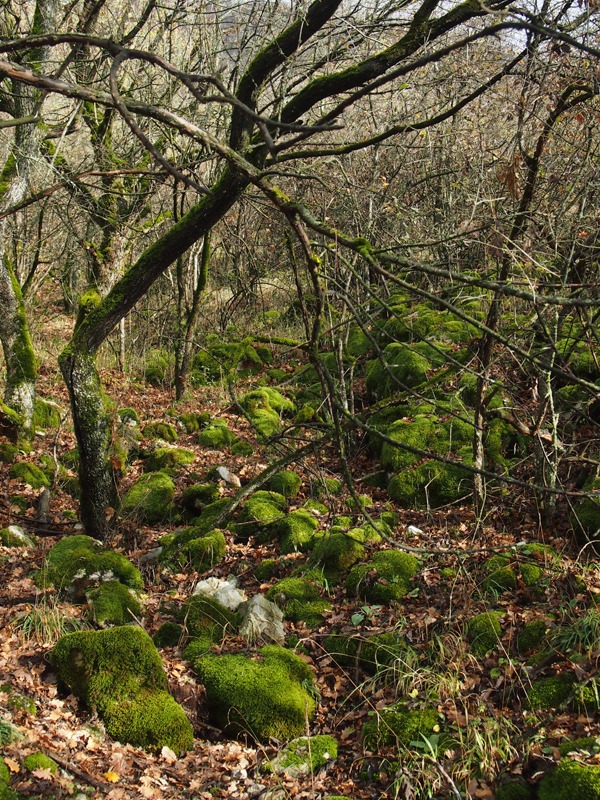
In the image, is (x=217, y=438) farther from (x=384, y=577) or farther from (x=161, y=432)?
(x=384, y=577)

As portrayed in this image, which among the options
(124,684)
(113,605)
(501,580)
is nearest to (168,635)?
(113,605)

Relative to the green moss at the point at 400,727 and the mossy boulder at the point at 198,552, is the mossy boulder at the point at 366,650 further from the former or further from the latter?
the mossy boulder at the point at 198,552

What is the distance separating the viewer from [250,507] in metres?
6.98

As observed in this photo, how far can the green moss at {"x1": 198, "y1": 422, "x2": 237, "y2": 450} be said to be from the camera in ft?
31.2

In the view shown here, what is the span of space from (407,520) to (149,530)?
9.20ft

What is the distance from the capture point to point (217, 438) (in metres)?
9.59

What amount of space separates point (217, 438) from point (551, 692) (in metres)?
6.46

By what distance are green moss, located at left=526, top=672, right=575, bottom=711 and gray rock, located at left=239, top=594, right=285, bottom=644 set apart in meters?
1.87

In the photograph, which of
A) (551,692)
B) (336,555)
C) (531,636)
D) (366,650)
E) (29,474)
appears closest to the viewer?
(551,692)

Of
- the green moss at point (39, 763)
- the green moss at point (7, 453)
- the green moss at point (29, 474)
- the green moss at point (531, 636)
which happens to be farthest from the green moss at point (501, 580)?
the green moss at point (7, 453)

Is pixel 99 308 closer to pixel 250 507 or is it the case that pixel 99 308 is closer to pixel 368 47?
pixel 250 507

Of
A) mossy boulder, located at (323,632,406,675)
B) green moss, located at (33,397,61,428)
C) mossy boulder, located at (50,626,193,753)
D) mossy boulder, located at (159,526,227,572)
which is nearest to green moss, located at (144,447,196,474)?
green moss, located at (33,397,61,428)

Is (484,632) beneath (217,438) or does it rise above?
beneath

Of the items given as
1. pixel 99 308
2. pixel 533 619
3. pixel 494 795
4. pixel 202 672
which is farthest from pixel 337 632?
pixel 99 308
